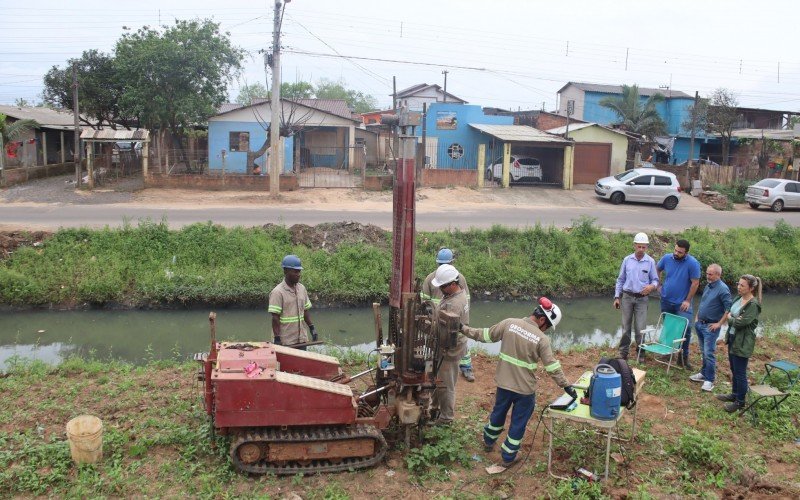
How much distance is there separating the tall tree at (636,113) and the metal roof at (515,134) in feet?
21.7

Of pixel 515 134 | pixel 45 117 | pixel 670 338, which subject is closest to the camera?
pixel 670 338

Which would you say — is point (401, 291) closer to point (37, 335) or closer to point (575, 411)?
point (575, 411)

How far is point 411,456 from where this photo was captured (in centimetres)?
602

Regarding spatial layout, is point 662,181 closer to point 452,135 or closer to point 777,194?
point 777,194

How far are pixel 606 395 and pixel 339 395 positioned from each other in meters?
2.37

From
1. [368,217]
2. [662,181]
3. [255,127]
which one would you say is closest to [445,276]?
[368,217]

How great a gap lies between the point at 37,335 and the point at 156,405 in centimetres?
592

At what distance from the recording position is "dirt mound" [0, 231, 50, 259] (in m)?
14.4

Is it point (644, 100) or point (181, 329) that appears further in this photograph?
point (644, 100)

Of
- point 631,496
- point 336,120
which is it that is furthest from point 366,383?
point 336,120

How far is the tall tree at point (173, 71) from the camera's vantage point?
78.8 feet

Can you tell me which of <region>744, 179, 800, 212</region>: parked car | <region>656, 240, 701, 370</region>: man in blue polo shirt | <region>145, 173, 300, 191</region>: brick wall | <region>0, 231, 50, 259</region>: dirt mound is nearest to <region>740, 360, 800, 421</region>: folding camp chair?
<region>656, 240, 701, 370</region>: man in blue polo shirt

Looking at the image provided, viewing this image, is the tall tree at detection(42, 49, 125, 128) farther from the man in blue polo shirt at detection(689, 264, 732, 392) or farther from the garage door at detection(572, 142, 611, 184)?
the man in blue polo shirt at detection(689, 264, 732, 392)

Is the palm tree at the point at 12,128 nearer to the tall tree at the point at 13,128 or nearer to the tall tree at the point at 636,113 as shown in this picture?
the tall tree at the point at 13,128
